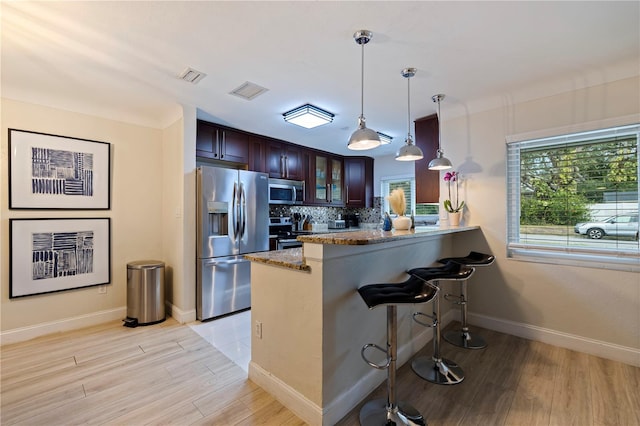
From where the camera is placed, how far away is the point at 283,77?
96.3 inches

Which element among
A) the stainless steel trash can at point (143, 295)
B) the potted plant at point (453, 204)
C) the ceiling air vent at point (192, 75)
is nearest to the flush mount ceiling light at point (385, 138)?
the potted plant at point (453, 204)

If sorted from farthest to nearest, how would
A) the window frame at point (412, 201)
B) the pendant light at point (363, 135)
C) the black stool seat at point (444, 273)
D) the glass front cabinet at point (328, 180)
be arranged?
the glass front cabinet at point (328, 180), the window frame at point (412, 201), the black stool seat at point (444, 273), the pendant light at point (363, 135)

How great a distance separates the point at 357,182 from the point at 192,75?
12.4 feet

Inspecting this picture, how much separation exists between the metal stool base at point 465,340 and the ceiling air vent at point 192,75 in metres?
3.31

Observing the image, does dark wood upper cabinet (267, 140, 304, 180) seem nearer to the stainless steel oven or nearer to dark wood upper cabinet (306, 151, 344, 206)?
dark wood upper cabinet (306, 151, 344, 206)

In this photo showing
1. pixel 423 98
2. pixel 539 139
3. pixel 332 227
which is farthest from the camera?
pixel 332 227

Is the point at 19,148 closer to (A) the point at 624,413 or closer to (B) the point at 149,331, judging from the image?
(B) the point at 149,331

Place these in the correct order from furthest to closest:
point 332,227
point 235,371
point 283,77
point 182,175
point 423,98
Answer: point 332,227 < point 182,175 < point 423,98 < point 283,77 < point 235,371

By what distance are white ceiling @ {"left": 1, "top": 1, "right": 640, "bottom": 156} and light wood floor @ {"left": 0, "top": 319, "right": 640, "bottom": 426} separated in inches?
94.7

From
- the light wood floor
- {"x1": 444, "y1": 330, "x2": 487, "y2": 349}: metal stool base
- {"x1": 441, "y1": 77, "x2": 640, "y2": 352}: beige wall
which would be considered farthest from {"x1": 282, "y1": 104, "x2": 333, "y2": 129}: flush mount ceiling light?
{"x1": 444, "y1": 330, "x2": 487, "y2": 349}: metal stool base

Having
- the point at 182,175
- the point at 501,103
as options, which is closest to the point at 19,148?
the point at 182,175

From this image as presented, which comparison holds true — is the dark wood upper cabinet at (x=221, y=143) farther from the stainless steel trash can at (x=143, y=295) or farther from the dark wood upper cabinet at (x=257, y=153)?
the stainless steel trash can at (x=143, y=295)

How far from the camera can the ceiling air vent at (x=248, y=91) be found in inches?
103

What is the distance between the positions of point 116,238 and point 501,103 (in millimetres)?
4521
